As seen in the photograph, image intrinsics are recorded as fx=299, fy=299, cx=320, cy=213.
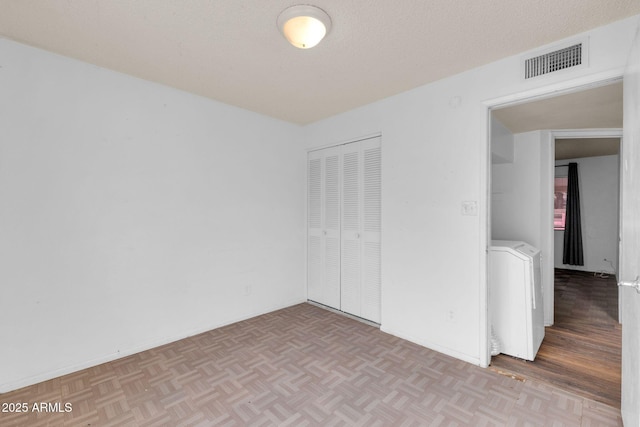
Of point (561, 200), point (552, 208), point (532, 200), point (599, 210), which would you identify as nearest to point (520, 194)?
point (532, 200)

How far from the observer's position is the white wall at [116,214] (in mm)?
2146

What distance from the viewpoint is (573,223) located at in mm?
6109

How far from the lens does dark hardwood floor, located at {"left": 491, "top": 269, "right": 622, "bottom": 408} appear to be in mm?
2162

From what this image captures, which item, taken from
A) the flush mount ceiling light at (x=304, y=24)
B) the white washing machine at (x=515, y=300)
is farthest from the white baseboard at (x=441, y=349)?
the flush mount ceiling light at (x=304, y=24)

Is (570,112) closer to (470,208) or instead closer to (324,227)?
(470,208)

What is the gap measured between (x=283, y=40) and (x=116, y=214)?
197 cm

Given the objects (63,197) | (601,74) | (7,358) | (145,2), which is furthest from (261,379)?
(601,74)

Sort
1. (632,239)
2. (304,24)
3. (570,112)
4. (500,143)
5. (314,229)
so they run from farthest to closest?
1. (314,229)
2. (500,143)
3. (570,112)
4. (304,24)
5. (632,239)

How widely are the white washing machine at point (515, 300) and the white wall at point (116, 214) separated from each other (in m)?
2.43

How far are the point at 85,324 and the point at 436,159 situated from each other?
3.25 metres

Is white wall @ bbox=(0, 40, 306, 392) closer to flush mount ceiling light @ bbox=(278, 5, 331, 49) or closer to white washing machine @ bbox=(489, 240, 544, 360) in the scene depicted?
flush mount ceiling light @ bbox=(278, 5, 331, 49)

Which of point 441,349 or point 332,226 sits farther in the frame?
point 332,226

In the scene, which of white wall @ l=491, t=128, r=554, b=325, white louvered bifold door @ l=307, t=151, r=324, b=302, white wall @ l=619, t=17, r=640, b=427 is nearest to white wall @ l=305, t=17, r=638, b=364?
white wall @ l=619, t=17, r=640, b=427

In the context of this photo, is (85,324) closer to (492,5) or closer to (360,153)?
(360,153)
